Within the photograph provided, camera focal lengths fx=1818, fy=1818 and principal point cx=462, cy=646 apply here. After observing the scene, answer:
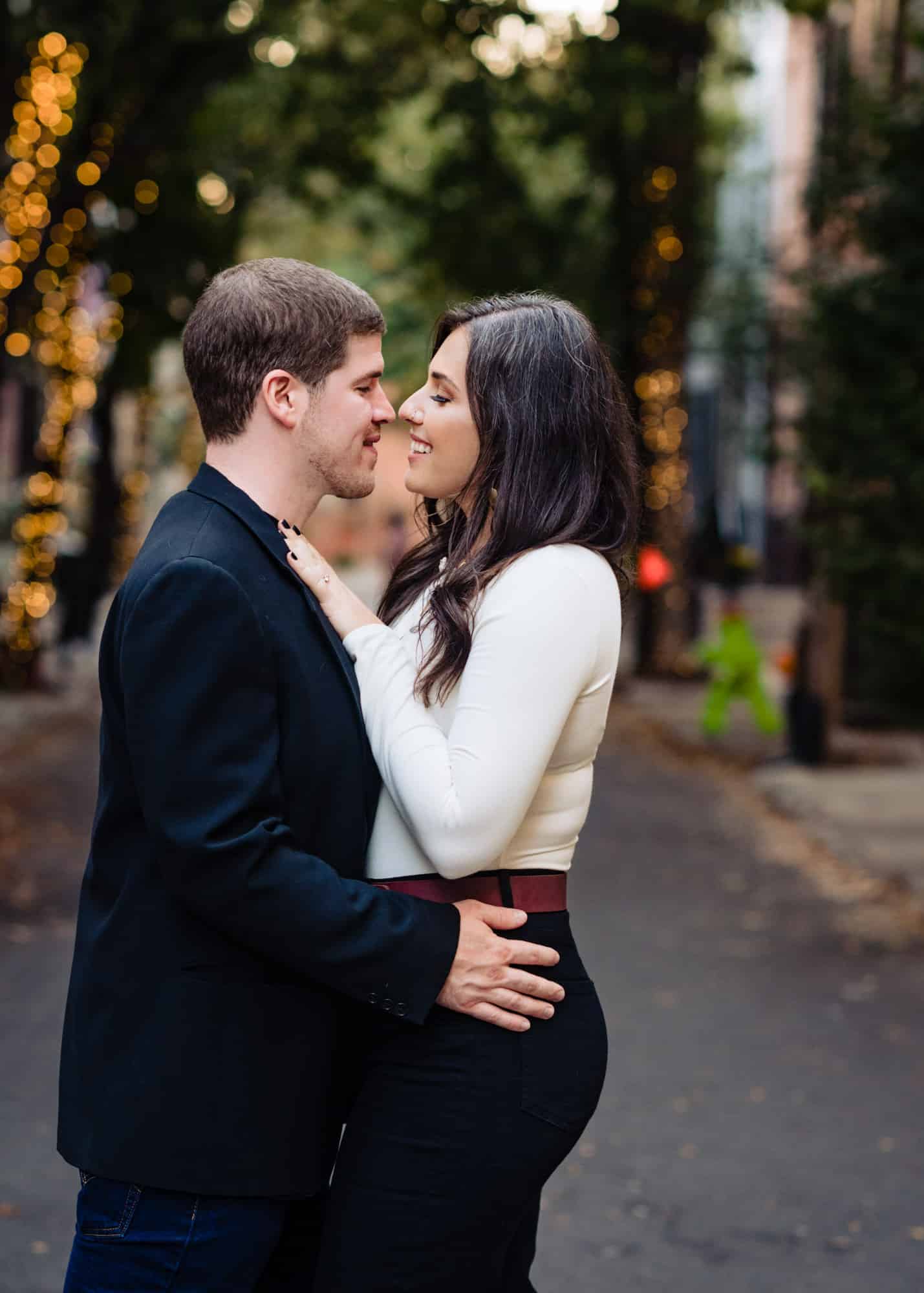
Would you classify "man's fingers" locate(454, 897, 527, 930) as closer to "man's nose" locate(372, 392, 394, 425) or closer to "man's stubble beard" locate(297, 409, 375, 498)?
"man's stubble beard" locate(297, 409, 375, 498)

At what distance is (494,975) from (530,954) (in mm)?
66

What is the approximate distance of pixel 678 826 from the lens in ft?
39.6

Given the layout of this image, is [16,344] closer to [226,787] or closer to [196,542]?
[196,542]

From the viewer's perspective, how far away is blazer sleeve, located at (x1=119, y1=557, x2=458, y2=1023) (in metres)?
2.37

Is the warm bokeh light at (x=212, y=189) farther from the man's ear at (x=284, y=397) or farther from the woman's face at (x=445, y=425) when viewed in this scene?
the man's ear at (x=284, y=397)

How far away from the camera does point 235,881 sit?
7.76ft

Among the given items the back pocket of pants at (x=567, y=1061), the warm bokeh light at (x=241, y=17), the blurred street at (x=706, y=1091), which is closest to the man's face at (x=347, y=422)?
the back pocket of pants at (x=567, y=1061)

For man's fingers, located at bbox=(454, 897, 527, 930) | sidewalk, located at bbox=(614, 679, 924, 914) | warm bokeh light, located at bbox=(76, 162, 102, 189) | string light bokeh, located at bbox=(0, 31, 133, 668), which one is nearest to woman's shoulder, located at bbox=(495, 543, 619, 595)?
man's fingers, located at bbox=(454, 897, 527, 930)

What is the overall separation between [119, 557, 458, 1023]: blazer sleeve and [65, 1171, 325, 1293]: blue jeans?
0.37 m

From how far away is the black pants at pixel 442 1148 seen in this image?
250 centimetres

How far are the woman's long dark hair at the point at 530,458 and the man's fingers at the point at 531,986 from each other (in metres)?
0.41

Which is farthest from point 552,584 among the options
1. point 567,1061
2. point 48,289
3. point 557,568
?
point 48,289

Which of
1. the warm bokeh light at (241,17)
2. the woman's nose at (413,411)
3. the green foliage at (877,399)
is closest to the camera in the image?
the woman's nose at (413,411)

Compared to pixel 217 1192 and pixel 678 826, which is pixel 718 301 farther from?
pixel 217 1192
